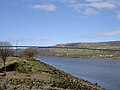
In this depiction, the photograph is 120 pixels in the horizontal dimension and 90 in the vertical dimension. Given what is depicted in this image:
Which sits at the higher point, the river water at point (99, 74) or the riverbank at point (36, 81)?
the riverbank at point (36, 81)

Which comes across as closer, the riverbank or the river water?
the riverbank

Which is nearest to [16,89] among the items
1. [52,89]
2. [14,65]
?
[52,89]

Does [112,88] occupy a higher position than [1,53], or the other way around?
[1,53]

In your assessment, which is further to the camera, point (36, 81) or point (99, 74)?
point (99, 74)

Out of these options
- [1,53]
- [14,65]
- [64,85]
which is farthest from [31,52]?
[64,85]

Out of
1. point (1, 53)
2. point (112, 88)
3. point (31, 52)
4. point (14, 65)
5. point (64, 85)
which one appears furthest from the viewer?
point (31, 52)

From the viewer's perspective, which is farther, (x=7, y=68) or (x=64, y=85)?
(x=7, y=68)

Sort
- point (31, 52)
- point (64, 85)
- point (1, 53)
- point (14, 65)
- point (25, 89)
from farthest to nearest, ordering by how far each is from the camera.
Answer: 1. point (31, 52)
2. point (1, 53)
3. point (14, 65)
4. point (64, 85)
5. point (25, 89)

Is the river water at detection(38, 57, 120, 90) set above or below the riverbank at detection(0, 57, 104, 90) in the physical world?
below

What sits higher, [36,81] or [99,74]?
[36,81]

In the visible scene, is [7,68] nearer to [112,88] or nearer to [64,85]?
[112,88]

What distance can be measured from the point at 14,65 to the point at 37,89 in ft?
89.5

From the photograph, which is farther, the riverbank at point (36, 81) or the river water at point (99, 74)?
the river water at point (99, 74)

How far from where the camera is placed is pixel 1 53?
5856 cm
